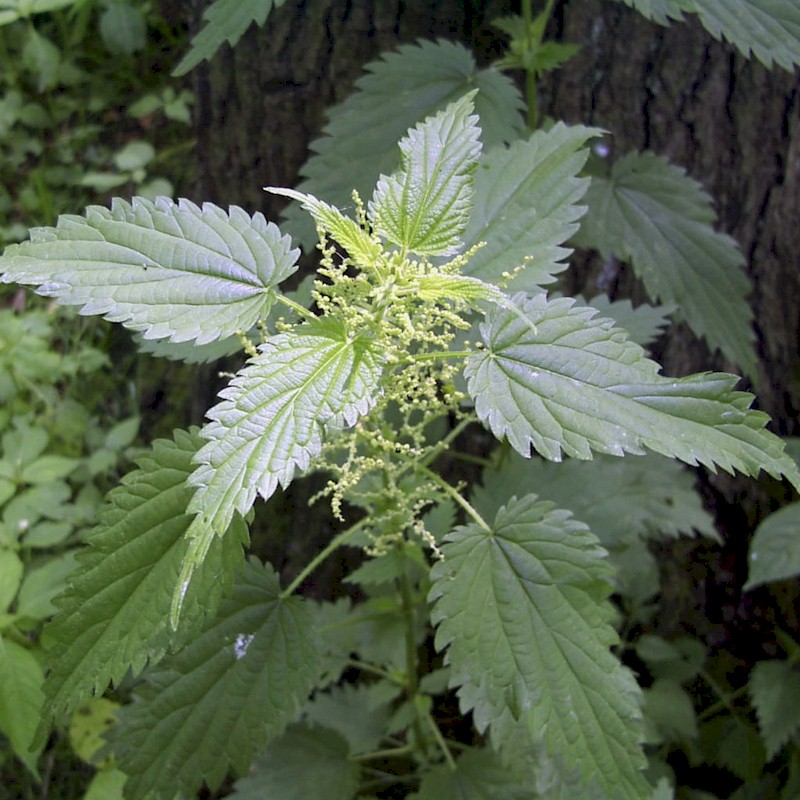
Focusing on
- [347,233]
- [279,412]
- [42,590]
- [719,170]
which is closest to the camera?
[279,412]

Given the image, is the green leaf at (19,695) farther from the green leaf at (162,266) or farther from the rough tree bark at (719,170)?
the rough tree bark at (719,170)

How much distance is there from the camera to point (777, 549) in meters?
1.81

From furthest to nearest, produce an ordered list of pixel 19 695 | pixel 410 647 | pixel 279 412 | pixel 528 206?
pixel 19 695 < pixel 410 647 < pixel 528 206 < pixel 279 412

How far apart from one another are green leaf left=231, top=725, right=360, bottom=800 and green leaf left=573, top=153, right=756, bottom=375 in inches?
44.7

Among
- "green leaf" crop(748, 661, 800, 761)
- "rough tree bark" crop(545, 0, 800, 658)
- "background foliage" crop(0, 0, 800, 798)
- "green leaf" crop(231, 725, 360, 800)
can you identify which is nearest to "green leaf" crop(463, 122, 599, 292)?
"background foliage" crop(0, 0, 800, 798)

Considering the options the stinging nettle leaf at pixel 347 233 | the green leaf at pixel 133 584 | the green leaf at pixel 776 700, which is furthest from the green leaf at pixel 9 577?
the green leaf at pixel 776 700

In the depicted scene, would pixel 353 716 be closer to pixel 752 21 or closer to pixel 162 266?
pixel 162 266

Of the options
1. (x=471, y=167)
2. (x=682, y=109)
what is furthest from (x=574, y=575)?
(x=682, y=109)

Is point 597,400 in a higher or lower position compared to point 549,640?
higher

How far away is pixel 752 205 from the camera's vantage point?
2.01 metres

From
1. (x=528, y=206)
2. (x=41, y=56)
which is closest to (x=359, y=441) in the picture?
(x=528, y=206)

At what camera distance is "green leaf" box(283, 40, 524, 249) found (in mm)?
1462

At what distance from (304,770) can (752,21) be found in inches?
63.8

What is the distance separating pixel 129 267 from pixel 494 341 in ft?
1.57
